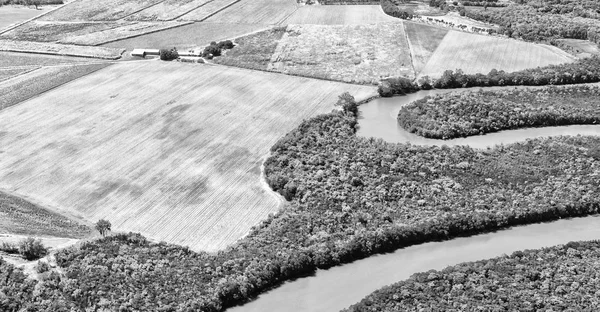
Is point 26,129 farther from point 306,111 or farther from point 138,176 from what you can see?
point 306,111

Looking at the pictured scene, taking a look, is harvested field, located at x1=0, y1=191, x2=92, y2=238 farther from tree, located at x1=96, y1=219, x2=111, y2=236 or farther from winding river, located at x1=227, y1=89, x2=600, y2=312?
winding river, located at x1=227, y1=89, x2=600, y2=312

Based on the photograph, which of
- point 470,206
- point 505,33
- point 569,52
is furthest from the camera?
point 505,33

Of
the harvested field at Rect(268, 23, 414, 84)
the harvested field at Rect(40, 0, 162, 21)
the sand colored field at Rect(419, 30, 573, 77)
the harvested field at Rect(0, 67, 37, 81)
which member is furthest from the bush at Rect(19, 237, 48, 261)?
the harvested field at Rect(40, 0, 162, 21)

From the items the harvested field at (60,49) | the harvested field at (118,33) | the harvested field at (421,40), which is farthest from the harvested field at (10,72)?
the harvested field at (421,40)

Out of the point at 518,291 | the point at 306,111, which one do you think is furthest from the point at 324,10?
the point at 518,291

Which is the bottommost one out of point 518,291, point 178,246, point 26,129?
point 518,291

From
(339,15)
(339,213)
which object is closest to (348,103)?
(339,213)

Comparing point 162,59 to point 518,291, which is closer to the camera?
point 518,291

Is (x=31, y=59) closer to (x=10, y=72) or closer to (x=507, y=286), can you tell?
(x=10, y=72)

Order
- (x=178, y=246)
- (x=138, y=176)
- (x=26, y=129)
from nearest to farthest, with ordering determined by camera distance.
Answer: (x=178, y=246), (x=138, y=176), (x=26, y=129)
